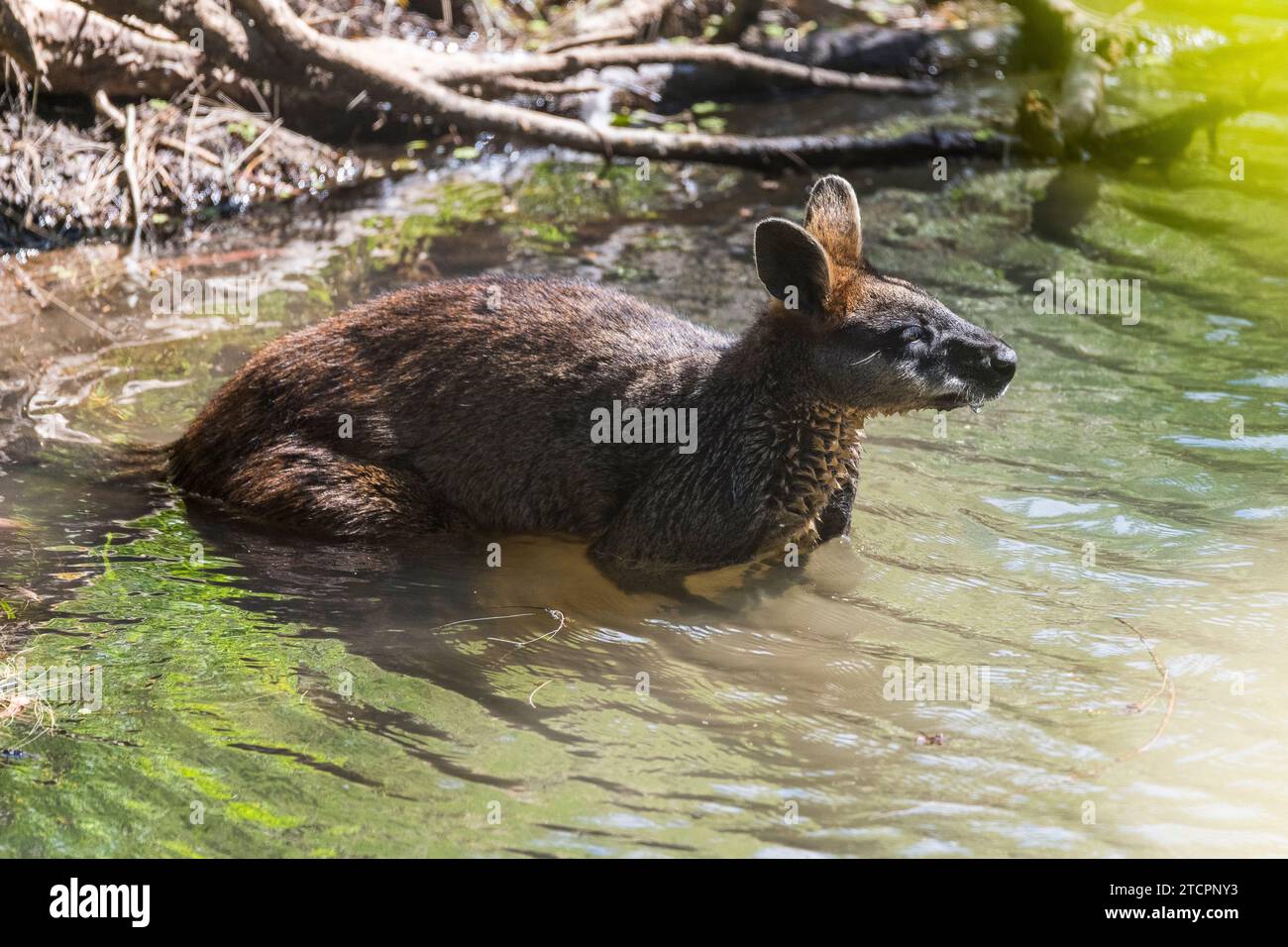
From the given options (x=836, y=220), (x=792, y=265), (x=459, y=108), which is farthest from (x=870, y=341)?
(x=459, y=108)

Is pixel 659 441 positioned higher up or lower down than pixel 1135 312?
lower down

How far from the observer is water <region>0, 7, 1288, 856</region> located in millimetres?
4797

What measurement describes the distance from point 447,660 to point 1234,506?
4.32m

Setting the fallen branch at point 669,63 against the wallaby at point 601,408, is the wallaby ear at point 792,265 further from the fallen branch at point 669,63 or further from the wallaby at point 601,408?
the fallen branch at point 669,63

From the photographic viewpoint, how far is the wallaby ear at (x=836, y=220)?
7.18 metres

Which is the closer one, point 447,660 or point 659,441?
point 447,660

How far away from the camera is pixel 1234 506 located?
24.1 ft

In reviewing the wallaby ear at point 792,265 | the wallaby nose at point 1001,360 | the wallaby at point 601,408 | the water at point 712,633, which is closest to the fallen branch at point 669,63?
the water at point 712,633

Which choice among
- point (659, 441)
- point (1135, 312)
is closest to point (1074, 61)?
point (1135, 312)

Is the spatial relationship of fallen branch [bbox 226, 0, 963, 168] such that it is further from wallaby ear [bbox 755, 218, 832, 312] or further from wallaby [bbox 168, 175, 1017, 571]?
wallaby ear [bbox 755, 218, 832, 312]

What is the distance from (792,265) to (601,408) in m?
1.23

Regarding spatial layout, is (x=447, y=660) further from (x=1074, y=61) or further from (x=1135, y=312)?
(x=1074, y=61)

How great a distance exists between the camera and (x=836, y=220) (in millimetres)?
7262

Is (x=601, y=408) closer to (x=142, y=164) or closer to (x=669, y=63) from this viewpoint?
(x=142, y=164)
